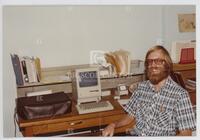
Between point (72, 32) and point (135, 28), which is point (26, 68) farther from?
point (135, 28)

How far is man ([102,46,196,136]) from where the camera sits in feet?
5.52

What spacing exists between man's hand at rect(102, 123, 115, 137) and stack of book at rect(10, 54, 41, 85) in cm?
45

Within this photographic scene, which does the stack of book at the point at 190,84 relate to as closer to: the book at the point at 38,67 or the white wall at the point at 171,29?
the white wall at the point at 171,29

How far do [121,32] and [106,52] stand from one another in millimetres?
136

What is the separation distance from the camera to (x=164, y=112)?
171 cm

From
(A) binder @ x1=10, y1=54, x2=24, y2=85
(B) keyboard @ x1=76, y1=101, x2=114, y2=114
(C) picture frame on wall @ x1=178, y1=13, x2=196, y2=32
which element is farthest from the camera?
(B) keyboard @ x1=76, y1=101, x2=114, y2=114

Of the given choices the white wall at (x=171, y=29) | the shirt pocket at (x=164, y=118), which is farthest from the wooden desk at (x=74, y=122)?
the white wall at (x=171, y=29)

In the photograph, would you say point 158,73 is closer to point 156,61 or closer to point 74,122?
point 156,61

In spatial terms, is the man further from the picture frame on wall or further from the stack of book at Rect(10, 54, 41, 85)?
the stack of book at Rect(10, 54, 41, 85)

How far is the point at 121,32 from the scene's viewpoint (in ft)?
6.15

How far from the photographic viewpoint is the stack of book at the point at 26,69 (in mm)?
1861

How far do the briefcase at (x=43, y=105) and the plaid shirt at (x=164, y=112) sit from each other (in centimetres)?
44

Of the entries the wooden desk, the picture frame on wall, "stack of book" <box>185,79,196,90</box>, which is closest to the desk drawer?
the wooden desk

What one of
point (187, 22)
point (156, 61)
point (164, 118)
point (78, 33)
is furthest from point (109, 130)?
point (187, 22)
